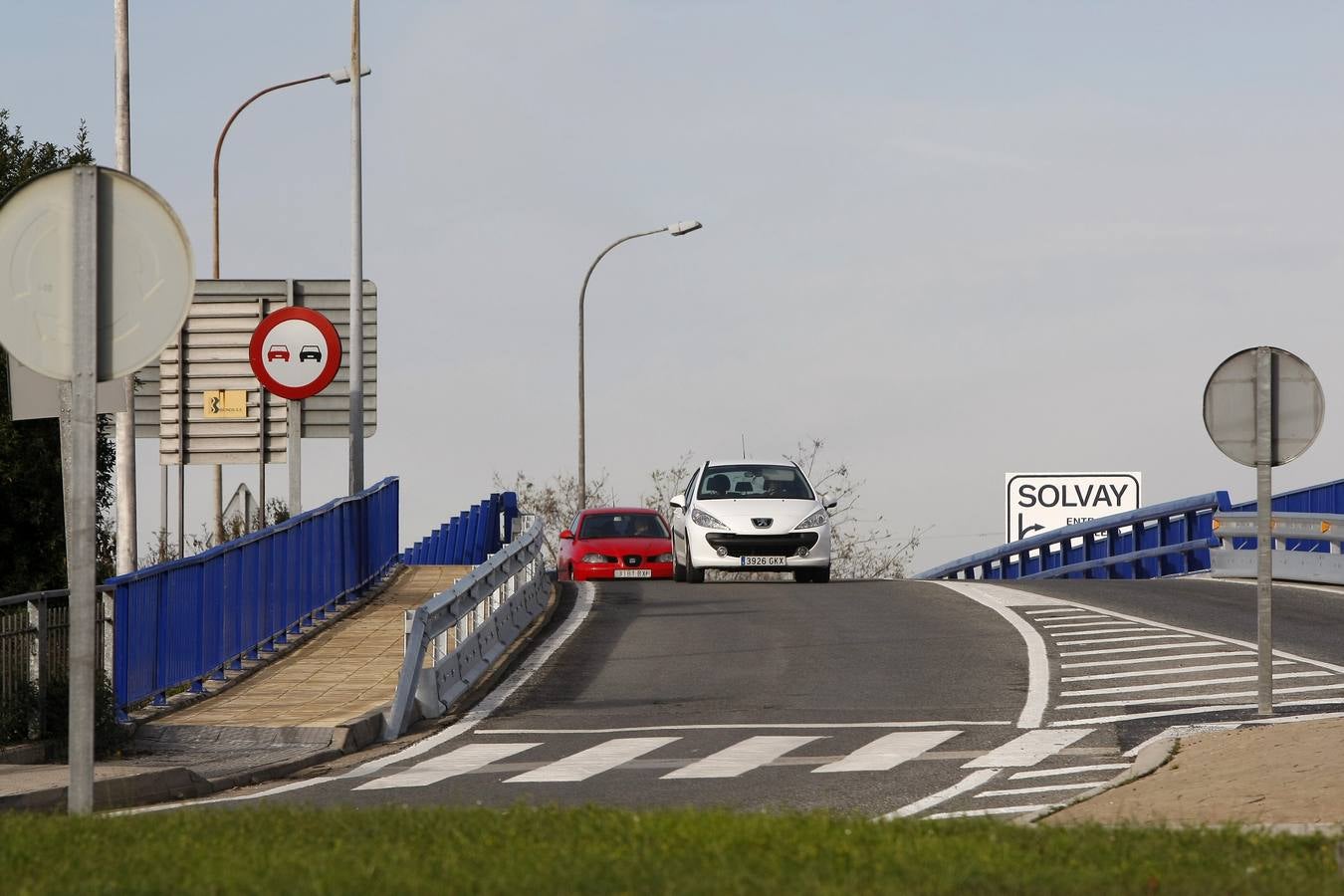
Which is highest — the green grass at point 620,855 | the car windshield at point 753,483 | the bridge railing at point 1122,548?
the car windshield at point 753,483

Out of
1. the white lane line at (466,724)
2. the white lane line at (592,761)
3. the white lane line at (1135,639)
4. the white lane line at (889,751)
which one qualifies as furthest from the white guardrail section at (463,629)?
the white lane line at (1135,639)

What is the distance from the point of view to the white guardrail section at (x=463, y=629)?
15477 mm

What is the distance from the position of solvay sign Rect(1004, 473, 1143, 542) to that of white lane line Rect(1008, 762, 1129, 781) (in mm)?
31682

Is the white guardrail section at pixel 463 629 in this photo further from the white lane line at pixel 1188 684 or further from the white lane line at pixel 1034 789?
the white lane line at pixel 1034 789

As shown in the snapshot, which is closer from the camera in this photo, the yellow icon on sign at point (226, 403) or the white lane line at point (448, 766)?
the white lane line at point (448, 766)

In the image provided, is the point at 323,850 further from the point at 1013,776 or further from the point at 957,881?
the point at 1013,776

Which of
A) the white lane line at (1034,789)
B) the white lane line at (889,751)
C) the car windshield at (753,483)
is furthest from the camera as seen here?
the car windshield at (753,483)

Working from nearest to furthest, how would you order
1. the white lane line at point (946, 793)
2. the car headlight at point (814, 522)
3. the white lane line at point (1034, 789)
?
1. the white lane line at point (946, 793)
2. the white lane line at point (1034, 789)
3. the car headlight at point (814, 522)

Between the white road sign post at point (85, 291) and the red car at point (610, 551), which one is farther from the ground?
the white road sign post at point (85, 291)

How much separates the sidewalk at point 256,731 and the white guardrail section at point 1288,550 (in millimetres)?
13034

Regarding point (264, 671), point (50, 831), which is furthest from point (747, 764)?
point (264, 671)

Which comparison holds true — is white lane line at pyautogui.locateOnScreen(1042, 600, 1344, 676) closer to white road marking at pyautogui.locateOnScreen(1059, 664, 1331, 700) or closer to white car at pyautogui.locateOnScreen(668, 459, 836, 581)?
white road marking at pyautogui.locateOnScreen(1059, 664, 1331, 700)

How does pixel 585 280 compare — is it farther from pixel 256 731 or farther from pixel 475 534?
pixel 256 731

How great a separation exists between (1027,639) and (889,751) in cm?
785
